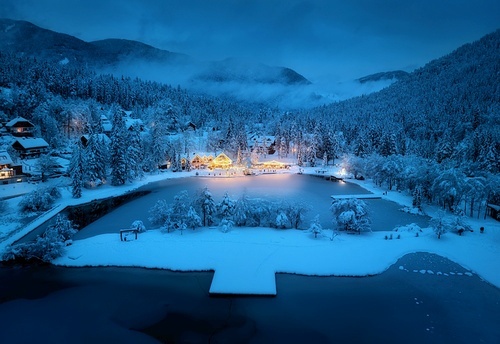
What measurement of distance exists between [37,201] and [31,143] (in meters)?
28.7

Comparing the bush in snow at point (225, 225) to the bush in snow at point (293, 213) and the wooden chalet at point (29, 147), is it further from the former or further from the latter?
the wooden chalet at point (29, 147)

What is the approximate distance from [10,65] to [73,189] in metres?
77.9

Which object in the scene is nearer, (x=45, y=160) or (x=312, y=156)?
(x=45, y=160)

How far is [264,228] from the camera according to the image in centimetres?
3077

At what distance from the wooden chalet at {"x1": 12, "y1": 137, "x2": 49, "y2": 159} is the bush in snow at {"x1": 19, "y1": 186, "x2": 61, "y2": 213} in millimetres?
23792

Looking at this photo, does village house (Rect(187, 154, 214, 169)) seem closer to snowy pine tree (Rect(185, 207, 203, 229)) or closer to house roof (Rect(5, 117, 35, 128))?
house roof (Rect(5, 117, 35, 128))

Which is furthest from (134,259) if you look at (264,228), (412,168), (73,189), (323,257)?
(412,168)

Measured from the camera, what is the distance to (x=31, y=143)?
58.5m

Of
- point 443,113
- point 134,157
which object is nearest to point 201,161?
point 134,157

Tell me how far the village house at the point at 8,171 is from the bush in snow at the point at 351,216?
45308mm

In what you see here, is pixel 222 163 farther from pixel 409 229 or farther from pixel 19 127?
pixel 409 229

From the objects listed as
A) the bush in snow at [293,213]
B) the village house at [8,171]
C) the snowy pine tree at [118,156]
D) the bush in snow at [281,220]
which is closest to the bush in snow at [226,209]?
the bush in snow at [281,220]

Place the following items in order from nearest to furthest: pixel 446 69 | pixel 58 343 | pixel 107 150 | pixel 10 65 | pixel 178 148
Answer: pixel 58 343, pixel 107 150, pixel 178 148, pixel 10 65, pixel 446 69

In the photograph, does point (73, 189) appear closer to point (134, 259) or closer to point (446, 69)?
point (134, 259)
